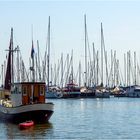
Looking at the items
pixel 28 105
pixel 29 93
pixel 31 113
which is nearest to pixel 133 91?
pixel 29 93

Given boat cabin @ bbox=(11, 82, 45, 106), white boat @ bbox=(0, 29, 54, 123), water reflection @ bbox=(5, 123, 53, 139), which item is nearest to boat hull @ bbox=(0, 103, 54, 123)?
white boat @ bbox=(0, 29, 54, 123)

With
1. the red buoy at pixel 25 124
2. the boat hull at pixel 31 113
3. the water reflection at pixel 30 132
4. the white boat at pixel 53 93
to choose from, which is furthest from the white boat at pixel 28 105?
the white boat at pixel 53 93

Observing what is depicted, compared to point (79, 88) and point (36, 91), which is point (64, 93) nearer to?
point (79, 88)

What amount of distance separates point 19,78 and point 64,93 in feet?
68.7

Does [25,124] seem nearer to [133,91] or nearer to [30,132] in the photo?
[30,132]

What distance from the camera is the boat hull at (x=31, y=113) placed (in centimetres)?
5181

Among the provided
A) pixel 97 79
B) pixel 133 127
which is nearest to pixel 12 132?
pixel 133 127

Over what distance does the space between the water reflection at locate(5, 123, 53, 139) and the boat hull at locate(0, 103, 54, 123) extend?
122cm

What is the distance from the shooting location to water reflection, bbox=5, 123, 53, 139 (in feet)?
143

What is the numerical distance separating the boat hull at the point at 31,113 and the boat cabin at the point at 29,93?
1.36m

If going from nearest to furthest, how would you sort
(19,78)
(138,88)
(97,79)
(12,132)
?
(12,132), (19,78), (97,79), (138,88)

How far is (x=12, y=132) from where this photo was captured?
152ft

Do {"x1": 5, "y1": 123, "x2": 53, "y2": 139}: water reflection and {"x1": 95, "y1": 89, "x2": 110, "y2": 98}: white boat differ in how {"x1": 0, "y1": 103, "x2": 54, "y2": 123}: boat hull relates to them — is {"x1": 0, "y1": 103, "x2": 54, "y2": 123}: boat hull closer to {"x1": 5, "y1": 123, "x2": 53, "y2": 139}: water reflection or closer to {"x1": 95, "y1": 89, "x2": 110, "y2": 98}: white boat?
{"x1": 5, "y1": 123, "x2": 53, "y2": 139}: water reflection

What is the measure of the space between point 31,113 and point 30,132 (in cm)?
607
